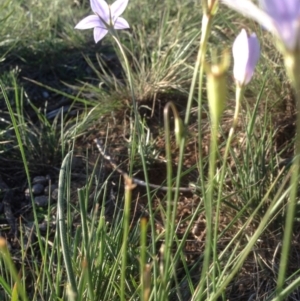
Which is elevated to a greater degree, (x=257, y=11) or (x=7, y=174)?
(x=257, y=11)

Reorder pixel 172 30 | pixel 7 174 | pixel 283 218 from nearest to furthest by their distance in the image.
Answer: pixel 283 218 < pixel 7 174 < pixel 172 30

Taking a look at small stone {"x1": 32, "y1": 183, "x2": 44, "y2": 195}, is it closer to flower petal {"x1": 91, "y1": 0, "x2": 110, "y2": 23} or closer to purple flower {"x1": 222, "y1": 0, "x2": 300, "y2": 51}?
flower petal {"x1": 91, "y1": 0, "x2": 110, "y2": 23}

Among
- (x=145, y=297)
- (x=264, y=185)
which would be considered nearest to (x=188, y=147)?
(x=264, y=185)

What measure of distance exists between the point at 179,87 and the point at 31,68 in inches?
30.5

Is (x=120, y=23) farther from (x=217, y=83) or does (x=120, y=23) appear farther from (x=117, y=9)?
(x=217, y=83)

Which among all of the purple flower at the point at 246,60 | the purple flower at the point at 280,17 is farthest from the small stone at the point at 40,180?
the purple flower at the point at 280,17

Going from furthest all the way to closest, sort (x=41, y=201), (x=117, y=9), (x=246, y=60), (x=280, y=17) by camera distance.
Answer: (x=41, y=201)
(x=117, y=9)
(x=246, y=60)
(x=280, y=17)

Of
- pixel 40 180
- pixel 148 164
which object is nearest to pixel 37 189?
pixel 40 180

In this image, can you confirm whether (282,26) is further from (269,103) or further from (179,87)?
(179,87)

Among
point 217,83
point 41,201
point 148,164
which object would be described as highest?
point 217,83

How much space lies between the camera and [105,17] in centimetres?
119

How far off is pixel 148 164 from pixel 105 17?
77 cm

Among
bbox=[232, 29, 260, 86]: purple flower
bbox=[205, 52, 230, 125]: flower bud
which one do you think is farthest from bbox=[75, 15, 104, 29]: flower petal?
bbox=[205, 52, 230, 125]: flower bud

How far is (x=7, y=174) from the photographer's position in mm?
1952
